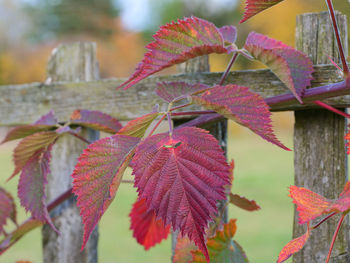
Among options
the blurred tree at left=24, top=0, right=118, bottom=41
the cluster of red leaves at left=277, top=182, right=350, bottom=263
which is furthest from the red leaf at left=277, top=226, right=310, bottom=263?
the blurred tree at left=24, top=0, right=118, bottom=41

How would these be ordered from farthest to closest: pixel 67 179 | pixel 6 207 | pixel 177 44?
pixel 67 179 < pixel 6 207 < pixel 177 44

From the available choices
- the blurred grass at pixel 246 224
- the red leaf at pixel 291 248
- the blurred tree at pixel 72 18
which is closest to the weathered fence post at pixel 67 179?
the red leaf at pixel 291 248

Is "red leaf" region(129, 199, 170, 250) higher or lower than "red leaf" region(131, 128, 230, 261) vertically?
lower

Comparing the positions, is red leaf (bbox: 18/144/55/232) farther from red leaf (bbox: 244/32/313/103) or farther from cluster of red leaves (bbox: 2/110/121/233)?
red leaf (bbox: 244/32/313/103)

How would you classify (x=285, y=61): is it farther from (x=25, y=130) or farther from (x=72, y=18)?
(x=72, y=18)

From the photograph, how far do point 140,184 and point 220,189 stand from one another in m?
0.06

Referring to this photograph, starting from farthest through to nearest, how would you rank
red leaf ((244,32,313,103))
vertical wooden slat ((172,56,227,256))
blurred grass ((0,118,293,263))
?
blurred grass ((0,118,293,263)), vertical wooden slat ((172,56,227,256)), red leaf ((244,32,313,103))

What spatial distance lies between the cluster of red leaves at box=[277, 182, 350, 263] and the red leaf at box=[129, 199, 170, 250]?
27 cm

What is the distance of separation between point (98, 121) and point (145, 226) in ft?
0.50

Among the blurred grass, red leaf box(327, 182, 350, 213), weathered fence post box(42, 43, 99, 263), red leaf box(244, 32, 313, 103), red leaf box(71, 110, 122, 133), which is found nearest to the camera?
red leaf box(327, 182, 350, 213)

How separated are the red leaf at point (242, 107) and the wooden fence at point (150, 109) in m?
0.14

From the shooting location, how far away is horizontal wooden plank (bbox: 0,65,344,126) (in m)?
0.64

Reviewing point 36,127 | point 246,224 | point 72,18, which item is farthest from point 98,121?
point 72,18

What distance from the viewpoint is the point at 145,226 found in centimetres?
59
